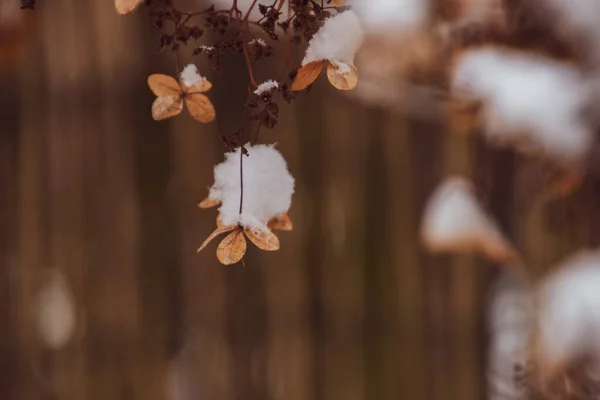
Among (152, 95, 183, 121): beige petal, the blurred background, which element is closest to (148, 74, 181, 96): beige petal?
(152, 95, 183, 121): beige petal

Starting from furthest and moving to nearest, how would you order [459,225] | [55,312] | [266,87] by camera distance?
[459,225] < [55,312] < [266,87]

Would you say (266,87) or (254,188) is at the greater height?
(266,87)

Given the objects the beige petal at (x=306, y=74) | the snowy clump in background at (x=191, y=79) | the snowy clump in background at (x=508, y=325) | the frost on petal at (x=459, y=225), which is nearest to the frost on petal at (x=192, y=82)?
the snowy clump in background at (x=191, y=79)

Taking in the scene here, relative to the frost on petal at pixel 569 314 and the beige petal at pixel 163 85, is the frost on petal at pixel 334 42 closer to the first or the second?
the beige petal at pixel 163 85

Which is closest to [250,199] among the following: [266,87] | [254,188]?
[254,188]

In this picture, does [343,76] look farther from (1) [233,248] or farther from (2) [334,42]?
(1) [233,248]

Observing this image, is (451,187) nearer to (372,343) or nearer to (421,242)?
(421,242)

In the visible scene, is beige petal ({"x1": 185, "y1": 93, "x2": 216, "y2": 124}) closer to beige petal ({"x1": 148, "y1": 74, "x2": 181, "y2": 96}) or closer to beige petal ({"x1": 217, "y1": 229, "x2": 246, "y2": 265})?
beige petal ({"x1": 148, "y1": 74, "x2": 181, "y2": 96})
